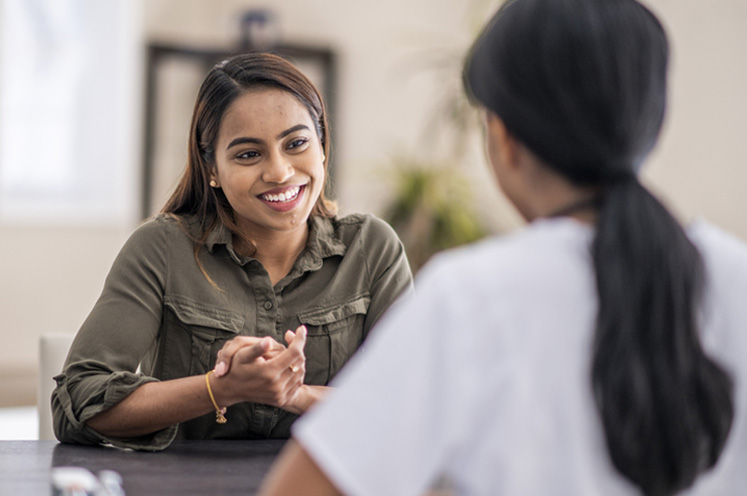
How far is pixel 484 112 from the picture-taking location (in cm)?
86

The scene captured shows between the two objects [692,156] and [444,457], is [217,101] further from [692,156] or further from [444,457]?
[692,156]

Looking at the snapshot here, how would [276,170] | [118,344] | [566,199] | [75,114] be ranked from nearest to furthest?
[566,199] → [118,344] → [276,170] → [75,114]

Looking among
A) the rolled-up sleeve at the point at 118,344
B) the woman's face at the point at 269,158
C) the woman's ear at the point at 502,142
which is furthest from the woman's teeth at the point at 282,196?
the woman's ear at the point at 502,142

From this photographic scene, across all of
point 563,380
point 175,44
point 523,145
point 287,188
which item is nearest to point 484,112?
point 523,145

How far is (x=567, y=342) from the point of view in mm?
736

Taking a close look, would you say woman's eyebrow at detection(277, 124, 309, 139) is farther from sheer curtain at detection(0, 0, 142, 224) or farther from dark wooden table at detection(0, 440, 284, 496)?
sheer curtain at detection(0, 0, 142, 224)

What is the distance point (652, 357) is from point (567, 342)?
0.08 m

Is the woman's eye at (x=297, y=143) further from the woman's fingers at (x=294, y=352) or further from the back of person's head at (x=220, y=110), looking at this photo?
the woman's fingers at (x=294, y=352)

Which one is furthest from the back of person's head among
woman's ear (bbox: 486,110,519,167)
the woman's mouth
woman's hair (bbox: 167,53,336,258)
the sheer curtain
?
the sheer curtain

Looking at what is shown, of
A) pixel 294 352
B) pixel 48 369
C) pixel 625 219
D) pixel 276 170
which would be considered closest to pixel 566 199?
pixel 625 219

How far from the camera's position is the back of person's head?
→ 171 cm

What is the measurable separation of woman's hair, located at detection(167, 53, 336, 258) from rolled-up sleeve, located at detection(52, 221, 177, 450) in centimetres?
11

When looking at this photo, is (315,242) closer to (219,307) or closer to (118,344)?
(219,307)

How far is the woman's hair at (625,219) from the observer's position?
2.40 feet
